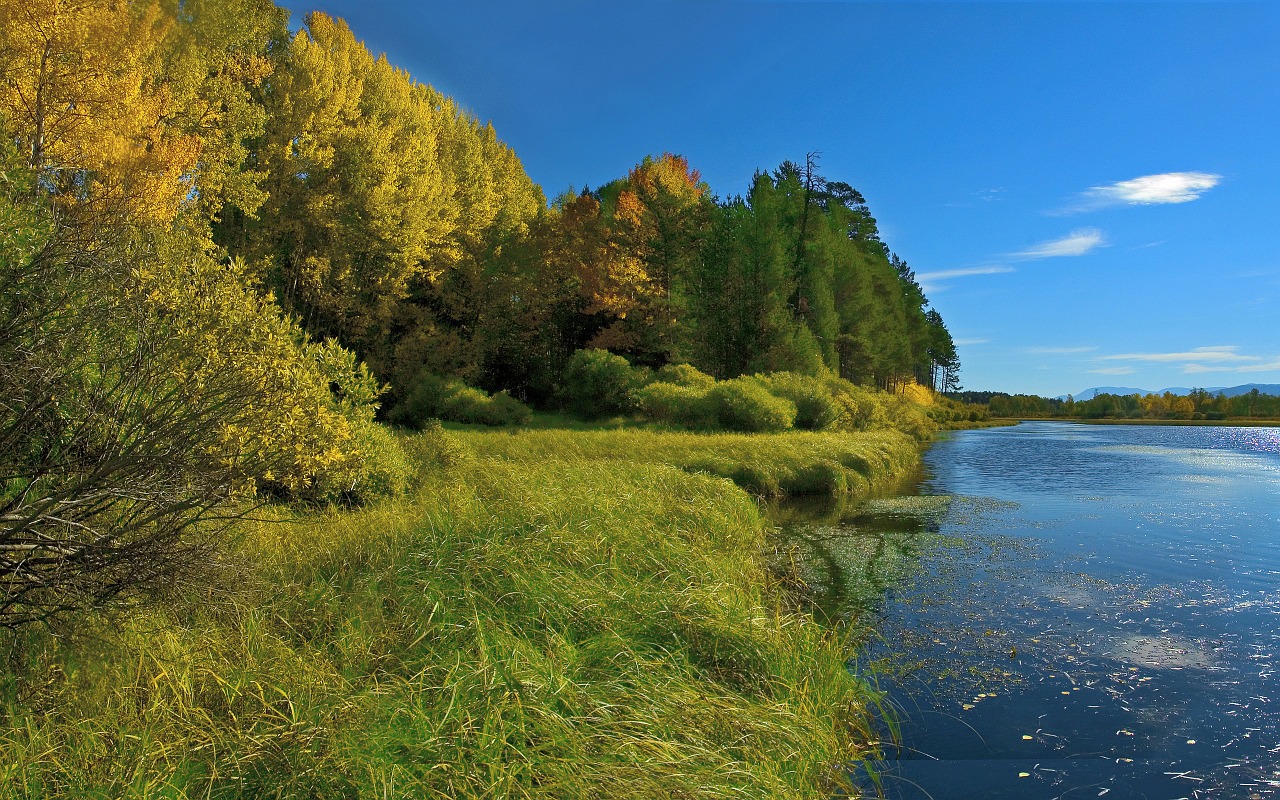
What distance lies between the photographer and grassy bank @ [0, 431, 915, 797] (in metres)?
3.05

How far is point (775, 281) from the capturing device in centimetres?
2677

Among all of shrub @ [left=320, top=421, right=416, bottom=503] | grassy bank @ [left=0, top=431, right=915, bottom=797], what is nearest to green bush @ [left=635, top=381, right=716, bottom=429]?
shrub @ [left=320, top=421, right=416, bottom=503]

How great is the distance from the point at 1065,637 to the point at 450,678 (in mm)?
5541

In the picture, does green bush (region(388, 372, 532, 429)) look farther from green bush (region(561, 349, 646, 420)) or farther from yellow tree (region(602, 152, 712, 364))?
yellow tree (region(602, 152, 712, 364))

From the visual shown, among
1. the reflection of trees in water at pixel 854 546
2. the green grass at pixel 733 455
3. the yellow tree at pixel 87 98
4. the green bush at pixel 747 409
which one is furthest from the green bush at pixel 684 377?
the yellow tree at pixel 87 98

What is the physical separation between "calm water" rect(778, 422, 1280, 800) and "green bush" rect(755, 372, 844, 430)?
8528mm

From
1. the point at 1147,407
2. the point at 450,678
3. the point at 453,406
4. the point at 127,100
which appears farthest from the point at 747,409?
the point at 1147,407

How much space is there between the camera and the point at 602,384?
71.2 feet

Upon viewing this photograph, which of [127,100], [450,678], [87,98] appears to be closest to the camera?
[450,678]

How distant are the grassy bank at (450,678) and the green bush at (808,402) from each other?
1570 centimetres

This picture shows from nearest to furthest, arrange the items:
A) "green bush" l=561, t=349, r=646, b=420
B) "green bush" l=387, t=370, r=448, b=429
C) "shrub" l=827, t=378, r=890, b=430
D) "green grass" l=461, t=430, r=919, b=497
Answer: "green grass" l=461, t=430, r=919, b=497 → "green bush" l=387, t=370, r=448, b=429 → "green bush" l=561, t=349, r=646, b=420 → "shrub" l=827, t=378, r=890, b=430

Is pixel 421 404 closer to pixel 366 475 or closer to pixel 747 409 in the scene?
pixel 747 409

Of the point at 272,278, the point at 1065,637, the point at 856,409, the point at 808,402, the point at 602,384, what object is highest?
the point at 272,278

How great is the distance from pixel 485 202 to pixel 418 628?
2456 cm
